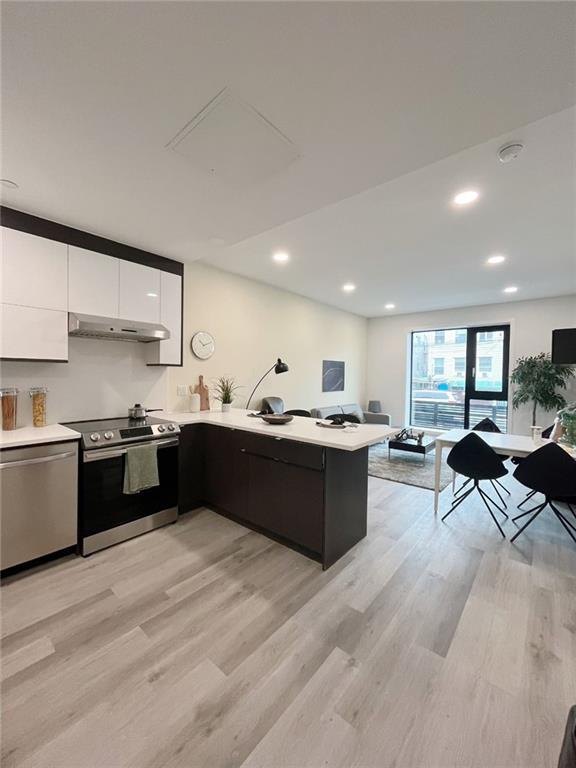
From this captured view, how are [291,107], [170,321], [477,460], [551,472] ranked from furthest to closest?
1. [170,321]
2. [477,460]
3. [551,472]
4. [291,107]

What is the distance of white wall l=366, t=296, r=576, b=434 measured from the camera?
536 cm

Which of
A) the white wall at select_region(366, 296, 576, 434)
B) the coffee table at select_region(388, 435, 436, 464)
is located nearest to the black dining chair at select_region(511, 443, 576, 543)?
the coffee table at select_region(388, 435, 436, 464)

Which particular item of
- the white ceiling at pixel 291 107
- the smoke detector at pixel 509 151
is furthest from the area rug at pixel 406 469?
the smoke detector at pixel 509 151

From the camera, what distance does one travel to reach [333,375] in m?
6.39

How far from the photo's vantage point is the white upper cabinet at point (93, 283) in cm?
254

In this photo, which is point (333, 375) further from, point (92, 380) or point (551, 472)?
point (92, 380)

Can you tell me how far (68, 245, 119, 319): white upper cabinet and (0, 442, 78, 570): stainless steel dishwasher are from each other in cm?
115

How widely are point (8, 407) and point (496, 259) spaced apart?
5.06 metres

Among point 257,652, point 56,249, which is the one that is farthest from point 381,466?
point 56,249

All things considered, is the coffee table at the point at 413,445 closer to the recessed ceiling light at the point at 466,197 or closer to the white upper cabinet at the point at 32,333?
the recessed ceiling light at the point at 466,197

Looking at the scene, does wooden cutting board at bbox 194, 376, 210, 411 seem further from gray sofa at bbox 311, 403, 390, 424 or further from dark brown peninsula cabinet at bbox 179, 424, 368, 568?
gray sofa at bbox 311, 403, 390, 424

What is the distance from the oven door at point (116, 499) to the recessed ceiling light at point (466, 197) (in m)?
3.08

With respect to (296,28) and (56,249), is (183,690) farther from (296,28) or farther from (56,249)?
(56,249)

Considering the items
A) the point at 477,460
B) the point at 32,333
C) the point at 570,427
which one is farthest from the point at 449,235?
the point at 32,333
